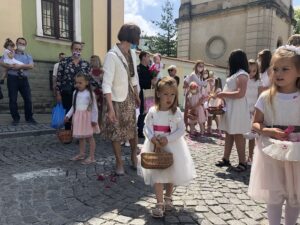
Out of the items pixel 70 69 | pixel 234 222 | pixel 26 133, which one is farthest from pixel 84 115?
pixel 234 222

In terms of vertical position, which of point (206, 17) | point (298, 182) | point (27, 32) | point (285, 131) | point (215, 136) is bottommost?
point (215, 136)

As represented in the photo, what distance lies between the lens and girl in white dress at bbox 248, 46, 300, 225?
2516 millimetres

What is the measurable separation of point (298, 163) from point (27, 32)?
9829 millimetres

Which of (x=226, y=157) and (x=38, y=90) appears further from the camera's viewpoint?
(x=38, y=90)

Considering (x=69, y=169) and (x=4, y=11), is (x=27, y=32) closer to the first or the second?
(x=4, y=11)

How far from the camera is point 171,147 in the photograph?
3.26m

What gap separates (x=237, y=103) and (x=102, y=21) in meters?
9.04

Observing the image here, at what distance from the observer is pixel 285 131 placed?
253cm

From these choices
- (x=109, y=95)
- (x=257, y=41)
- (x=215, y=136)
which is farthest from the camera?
(x=257, y=41)

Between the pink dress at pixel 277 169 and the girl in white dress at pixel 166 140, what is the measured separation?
30.2 inches

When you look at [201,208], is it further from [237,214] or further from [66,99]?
[66,99]

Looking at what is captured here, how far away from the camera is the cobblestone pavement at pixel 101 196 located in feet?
10.7

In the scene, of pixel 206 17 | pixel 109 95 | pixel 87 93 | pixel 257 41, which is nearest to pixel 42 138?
pixel 87 93

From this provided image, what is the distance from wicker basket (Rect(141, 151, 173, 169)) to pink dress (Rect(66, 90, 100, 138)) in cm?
233
